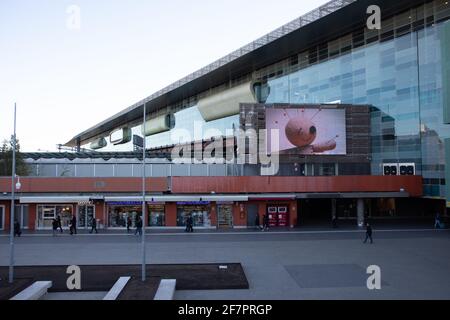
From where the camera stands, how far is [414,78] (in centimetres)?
3653

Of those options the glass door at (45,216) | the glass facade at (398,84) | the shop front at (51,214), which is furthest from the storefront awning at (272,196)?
the glass door at (45,216)

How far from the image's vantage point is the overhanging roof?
37.5 meters

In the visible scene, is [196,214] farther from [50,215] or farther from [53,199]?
[50,215]

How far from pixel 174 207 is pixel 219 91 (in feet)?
105

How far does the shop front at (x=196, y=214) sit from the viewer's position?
32.4 metres

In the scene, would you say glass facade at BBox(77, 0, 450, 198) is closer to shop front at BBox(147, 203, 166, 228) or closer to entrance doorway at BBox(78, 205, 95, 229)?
shop front at BBox(147, 203, 166, 228)

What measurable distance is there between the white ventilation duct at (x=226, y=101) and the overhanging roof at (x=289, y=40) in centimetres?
262

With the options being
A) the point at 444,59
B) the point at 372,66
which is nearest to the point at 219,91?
the point at 372,66

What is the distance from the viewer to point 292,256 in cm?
1948

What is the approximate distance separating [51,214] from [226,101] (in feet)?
99.9

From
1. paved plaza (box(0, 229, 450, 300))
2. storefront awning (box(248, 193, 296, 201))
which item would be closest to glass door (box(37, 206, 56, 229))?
paved plaza (box(0, 229, 450, 300))

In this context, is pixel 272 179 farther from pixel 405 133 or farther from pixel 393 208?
pixel 393 208

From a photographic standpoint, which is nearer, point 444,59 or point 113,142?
point 444,59

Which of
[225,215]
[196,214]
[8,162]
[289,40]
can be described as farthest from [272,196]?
[8,162]
